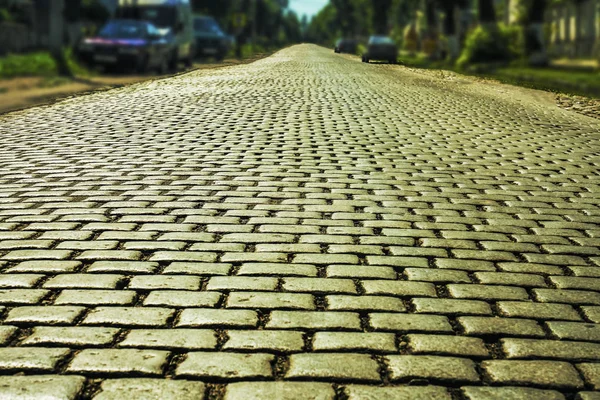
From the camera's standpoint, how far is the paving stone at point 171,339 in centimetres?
318

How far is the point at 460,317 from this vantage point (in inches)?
141

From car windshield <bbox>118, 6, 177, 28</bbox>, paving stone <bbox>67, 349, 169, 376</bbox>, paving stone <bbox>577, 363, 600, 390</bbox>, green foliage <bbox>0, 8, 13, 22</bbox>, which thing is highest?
green foliage <bbox>0, 8, 13, 22</bbox>

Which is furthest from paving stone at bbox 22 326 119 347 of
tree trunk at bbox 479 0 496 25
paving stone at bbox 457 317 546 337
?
tree trunk at bbox 479 0 496 25

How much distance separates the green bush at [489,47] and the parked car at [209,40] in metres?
10.9

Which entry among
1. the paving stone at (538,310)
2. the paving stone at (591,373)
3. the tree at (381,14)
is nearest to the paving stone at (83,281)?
the paving stone at (538,310)

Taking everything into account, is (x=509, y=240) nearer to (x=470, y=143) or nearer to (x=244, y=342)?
(x=244, y=342)

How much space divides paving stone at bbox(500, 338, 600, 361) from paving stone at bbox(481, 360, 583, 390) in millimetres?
72

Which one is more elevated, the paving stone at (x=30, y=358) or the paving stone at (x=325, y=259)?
the paving stone at (x=325, y=259)

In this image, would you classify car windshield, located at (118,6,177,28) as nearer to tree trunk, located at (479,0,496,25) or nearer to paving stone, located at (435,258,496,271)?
tree trunk, located at (479,0,496,25)

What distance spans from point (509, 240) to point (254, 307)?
202cm

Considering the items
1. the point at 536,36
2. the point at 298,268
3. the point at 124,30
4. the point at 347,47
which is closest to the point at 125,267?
the point at 298,268

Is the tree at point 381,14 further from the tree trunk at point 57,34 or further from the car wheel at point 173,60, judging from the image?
the tree trunk at point 57,34

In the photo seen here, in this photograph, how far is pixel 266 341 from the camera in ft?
10.6

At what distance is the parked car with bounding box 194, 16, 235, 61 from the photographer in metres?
36.2
